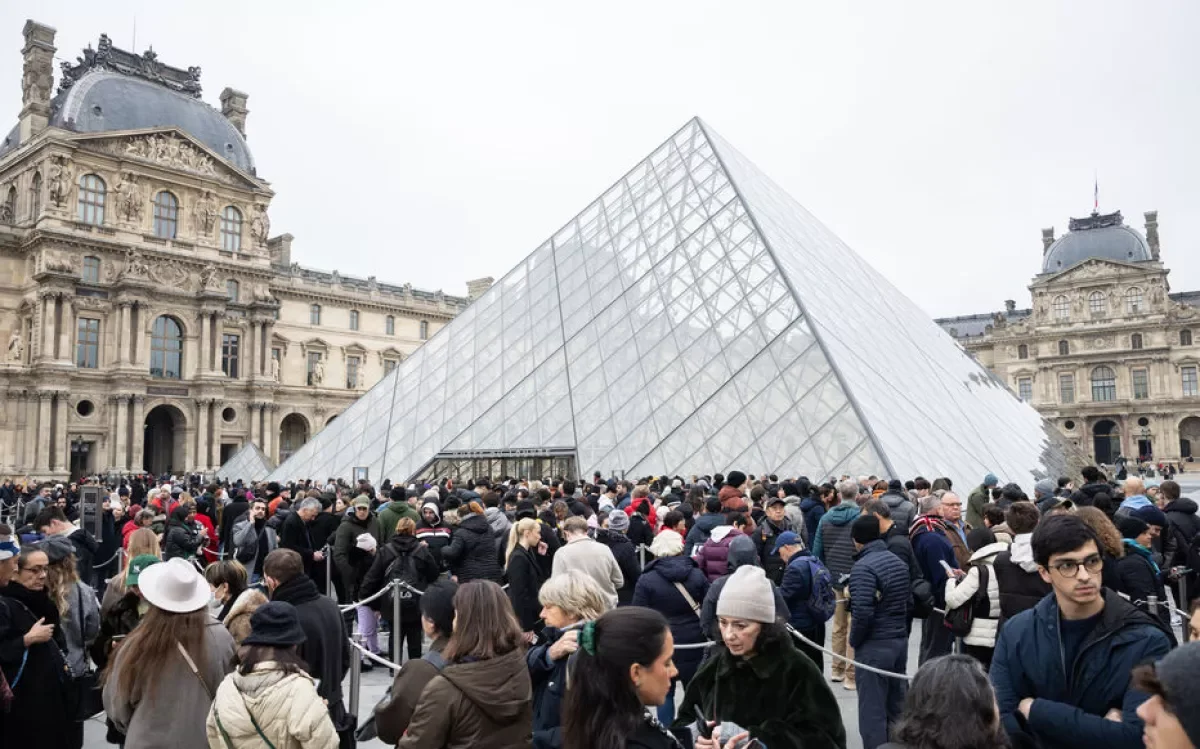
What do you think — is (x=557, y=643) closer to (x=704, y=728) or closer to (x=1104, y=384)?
(x=704, y=728)

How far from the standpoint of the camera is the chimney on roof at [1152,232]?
6038cm

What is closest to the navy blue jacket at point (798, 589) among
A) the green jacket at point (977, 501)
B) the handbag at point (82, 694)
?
the handbag at point (82, 694)

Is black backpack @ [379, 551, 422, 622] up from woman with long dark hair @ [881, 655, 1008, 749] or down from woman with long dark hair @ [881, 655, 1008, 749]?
down

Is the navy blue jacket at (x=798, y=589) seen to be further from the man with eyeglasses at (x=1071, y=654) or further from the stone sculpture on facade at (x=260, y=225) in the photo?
the stone sculpture on facade at (x=260, y=225)

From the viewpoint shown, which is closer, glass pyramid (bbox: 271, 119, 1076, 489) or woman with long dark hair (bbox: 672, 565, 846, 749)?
woman with long dark hair (bbox: 672, 565, 846, 749)

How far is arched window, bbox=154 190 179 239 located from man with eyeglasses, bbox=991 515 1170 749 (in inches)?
1640

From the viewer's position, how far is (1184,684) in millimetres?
1509

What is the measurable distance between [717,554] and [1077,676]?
3094 millimetres

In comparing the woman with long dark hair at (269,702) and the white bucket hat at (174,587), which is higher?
the white bucket hat at (174,587)

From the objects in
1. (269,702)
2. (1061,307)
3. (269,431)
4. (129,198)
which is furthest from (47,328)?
(1061,307)

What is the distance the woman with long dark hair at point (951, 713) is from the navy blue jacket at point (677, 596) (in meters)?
2.73

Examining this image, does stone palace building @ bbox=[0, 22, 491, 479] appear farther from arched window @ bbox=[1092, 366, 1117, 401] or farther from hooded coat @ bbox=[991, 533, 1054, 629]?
arched window @ bbox=[1092, 366, 1117, 401]

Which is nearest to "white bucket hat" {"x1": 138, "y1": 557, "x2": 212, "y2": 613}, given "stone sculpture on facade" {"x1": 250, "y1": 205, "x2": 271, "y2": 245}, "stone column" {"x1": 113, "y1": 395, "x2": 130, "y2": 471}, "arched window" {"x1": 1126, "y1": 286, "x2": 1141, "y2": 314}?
"stone column" {"x1": 113, "y1": 395, "x2": 130, "y2": 471}

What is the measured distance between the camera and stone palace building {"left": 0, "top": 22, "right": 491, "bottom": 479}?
34.1 m
